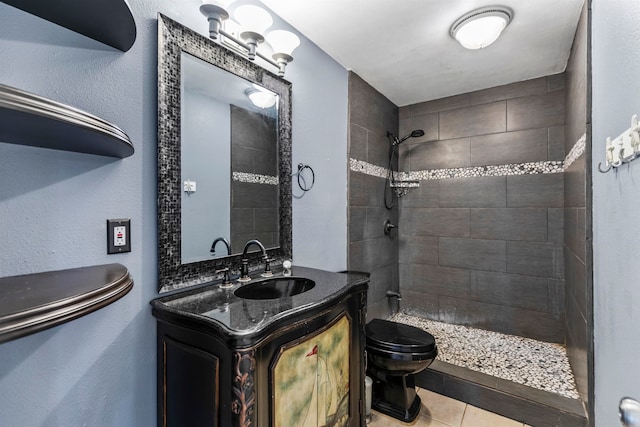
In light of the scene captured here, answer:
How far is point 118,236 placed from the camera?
1.01m

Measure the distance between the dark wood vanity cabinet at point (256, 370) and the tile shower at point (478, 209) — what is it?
1.19 meters

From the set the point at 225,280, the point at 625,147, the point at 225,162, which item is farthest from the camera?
the point at 225,162

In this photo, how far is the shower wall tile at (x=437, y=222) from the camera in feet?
9.36

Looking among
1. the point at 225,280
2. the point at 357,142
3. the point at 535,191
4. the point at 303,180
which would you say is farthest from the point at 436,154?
the point at 225,280

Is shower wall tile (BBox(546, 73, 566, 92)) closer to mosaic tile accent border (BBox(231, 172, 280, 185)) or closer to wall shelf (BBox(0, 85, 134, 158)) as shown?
mosaic tile accent border (BBox(231, 172, 280, 185))

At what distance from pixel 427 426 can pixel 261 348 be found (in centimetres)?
146

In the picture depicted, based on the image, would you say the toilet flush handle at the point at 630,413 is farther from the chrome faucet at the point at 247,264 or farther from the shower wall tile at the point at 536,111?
the shower wall tile at the point at 536,111

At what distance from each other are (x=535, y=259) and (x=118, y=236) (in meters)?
2.96

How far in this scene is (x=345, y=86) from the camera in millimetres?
2318

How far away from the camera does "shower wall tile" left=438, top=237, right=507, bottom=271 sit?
2.68 metres

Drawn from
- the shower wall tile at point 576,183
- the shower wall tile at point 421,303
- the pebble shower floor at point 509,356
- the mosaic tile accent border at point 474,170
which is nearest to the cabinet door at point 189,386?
the mosaic tile accent border at point 474,170

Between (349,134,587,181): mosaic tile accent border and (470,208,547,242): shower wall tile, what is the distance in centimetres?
33

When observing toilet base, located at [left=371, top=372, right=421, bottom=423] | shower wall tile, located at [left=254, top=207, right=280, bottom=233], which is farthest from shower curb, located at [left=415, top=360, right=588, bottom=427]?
shower wall tile, located at [left=254, top=207, right=280, bottom=233]

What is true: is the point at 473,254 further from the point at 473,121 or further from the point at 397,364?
the point at 397,364
